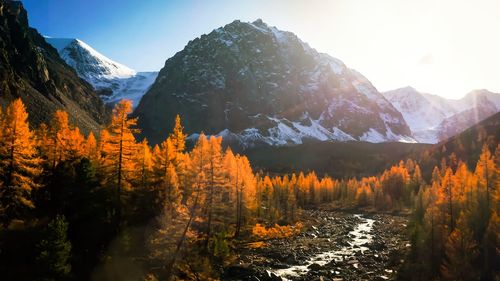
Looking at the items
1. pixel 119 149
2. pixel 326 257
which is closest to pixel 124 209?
pixel 119 149

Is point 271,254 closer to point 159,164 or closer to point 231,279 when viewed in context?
point 231,279

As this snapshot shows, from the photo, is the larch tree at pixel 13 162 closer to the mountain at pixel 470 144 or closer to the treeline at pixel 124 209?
the treeline at pixel 124 209

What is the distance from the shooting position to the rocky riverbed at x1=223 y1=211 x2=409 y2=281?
44281 mm

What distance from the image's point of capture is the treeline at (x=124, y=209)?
36.2m

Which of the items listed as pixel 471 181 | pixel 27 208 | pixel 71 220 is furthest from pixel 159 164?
pixel 471 181

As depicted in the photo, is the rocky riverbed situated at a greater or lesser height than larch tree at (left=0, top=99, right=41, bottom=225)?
lesser

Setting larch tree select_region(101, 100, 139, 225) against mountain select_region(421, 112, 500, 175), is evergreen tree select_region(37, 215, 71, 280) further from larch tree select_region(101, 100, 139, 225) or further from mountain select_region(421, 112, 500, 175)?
mountain select_region(421, 112, 500, 175)

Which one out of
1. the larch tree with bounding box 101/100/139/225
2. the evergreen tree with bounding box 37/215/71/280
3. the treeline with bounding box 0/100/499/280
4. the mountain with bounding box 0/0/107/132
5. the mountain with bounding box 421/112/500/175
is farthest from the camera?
the mountain with bounding box 421/112/500/175

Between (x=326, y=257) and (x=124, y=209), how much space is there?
29.5 m

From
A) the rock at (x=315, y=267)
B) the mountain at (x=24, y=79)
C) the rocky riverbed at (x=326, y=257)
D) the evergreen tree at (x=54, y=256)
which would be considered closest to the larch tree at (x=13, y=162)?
the evergreen tree at (x=54, y=256)

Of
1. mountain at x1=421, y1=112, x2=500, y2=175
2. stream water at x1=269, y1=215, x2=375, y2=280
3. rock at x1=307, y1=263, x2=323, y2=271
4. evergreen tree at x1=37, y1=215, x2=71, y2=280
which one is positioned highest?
mountain at x1=421, y1=112, x2=500, y2=175

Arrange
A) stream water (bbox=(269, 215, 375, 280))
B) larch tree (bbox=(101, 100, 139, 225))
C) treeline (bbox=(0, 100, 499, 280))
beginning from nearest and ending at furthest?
treeline (bbox=(0, 100, 499, 280)) → larch tree (bbox=(101, 100, 139, 225)) → stream water (bbox=(269, 215, 375, 280))

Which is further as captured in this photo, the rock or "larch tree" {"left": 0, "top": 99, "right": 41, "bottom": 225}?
the rock

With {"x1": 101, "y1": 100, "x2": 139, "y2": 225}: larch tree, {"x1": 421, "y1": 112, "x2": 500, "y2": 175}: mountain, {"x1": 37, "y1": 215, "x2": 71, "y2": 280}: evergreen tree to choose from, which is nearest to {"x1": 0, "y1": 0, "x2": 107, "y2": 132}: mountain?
{"x1": 101, "y1": 100, "x2": 139, "y2": 225}: larch tree
